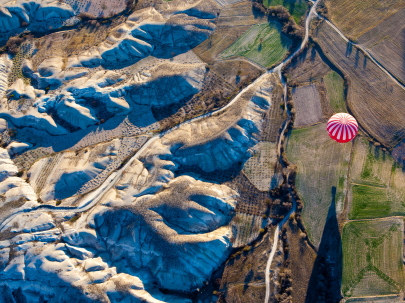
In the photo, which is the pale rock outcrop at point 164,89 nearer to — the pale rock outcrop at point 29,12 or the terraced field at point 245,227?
the terraced field at point 245,227

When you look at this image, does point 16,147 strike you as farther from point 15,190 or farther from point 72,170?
point 72,170

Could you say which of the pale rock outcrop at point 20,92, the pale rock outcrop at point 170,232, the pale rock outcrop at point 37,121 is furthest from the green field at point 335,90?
the pale rock outcrop at point 20,92

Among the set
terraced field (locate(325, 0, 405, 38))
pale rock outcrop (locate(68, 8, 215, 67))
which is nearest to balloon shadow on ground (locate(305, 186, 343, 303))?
terraced field (locate(325, 0, 405, 38))

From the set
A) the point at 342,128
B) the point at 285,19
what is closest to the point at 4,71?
the point at 285,19

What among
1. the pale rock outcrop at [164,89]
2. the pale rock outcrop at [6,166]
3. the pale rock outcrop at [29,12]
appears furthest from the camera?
the pale rock outcrop at [29,12]

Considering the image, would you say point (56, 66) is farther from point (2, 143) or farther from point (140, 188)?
point (140, 188)
